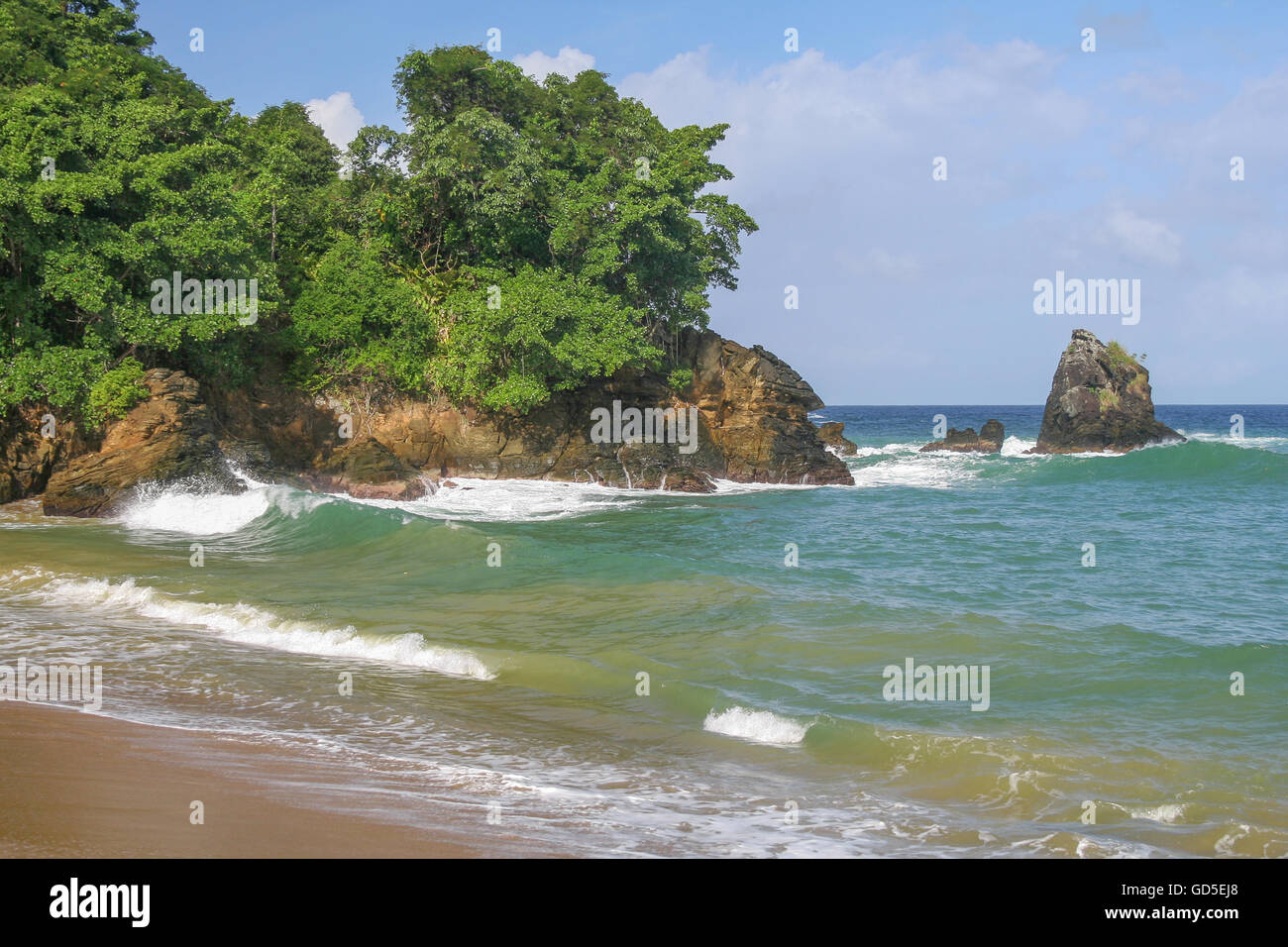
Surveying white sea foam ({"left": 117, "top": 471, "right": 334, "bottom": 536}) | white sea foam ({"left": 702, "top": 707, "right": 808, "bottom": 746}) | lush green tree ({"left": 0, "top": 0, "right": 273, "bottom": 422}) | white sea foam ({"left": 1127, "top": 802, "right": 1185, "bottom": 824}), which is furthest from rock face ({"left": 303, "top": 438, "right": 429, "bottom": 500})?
white sea foam ({"left": 1127, "top": 802, "right": 1185, "bottom": 824})

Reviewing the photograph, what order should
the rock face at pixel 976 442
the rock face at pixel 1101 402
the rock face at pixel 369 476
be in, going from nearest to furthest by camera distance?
the rock face at pixel 369 476 < the rock face at pixel 1101 402 < the rock face at pixel 976 442

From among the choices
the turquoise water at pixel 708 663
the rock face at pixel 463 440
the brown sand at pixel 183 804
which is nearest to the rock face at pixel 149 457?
the rock face at pixel 463 440

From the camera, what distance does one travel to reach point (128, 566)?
14.8 m

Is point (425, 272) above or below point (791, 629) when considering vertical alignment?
Answer: above

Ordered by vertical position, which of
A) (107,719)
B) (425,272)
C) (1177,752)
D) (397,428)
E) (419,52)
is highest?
(419,52)

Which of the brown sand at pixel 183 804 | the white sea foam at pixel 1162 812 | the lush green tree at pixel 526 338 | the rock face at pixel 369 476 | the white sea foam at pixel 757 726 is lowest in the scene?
the white sea foam at pixel 1162 812

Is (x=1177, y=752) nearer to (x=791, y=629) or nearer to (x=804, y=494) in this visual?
(x=791, y=629)

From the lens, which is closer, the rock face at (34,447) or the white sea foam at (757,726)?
the white sea foam at (757,726)

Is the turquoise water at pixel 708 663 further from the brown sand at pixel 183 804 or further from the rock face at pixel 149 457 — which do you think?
the rock face at pixel 149 457

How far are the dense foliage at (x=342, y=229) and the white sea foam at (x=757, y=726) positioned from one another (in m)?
17.3

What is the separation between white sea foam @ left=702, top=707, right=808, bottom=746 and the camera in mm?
8695

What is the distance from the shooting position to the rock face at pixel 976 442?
5278 cm

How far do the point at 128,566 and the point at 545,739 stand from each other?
9.44 meters

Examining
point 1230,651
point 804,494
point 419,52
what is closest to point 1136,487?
point 804,494
